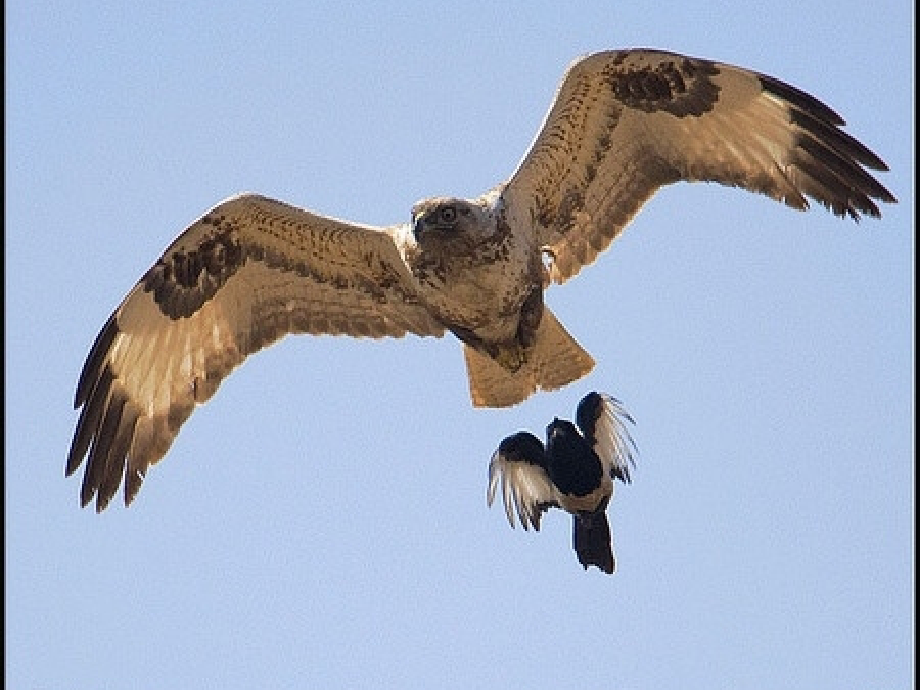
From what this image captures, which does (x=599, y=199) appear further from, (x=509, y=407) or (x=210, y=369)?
(x=210, y=369)

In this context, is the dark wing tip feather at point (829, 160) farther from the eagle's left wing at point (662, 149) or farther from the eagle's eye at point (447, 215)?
the eagle's eye at point (447, 215)

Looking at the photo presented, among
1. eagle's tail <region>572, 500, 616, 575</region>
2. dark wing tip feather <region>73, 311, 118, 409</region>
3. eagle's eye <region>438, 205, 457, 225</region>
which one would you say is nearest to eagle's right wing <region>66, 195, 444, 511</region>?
dark wing tip feather <region>73, 311, 118, 409</region>

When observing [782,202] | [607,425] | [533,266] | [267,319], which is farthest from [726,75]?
[267,319]

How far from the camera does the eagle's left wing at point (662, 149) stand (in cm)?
911

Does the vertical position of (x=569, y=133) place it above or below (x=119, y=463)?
above

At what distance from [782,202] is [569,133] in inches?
60.0

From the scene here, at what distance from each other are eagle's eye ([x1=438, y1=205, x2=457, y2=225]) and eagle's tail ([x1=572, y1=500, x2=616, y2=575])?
6.96 feet

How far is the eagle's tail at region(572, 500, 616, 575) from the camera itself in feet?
29.4

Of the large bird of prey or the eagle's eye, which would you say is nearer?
the eagle's eye

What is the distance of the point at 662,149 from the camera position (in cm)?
959

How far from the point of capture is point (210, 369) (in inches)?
392

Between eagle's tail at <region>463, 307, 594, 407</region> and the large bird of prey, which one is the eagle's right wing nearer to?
the large bird of prey

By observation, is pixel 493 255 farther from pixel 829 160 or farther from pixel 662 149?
pixel 829 160

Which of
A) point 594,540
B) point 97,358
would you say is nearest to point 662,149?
point 594,540
